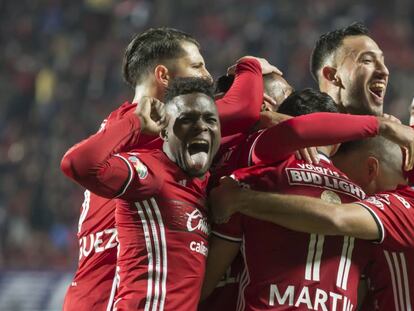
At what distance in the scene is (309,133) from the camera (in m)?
3.19

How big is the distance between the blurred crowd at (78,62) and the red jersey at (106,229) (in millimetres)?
5383

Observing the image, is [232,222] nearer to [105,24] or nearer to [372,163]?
[372,163]

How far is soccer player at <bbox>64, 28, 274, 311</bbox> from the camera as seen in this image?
341cm

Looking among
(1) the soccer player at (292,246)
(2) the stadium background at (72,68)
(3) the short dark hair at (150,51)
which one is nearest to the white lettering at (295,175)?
(1) the soccer player at (292,246)

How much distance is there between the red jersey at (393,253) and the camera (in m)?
3.30

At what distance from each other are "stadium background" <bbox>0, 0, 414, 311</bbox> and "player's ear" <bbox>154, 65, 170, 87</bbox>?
193 inches

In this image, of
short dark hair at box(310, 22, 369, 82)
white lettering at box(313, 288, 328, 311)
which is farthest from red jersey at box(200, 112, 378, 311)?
short dark hair at box(310, 22, 369, 82)

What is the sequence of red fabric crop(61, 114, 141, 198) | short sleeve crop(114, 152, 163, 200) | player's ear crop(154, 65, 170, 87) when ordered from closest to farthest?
red fabric crop(61, 114, 141, 198)
short sleeve crop(114, 152, 163, 200)
player's ear crop(154, 65, 170, 87)

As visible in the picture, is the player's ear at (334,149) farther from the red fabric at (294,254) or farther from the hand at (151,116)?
the hand at (151,116)

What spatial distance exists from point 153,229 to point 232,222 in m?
0.33

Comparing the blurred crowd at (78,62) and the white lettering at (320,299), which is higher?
the blurred crowd at (78,62)

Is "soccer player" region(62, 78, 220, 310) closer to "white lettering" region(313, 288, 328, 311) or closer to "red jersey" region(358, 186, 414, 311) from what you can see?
"white lettering" region(313, 288, 328, 311)

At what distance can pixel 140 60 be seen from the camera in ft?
12.5

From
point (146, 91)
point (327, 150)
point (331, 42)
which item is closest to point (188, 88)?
point (146, 91)
